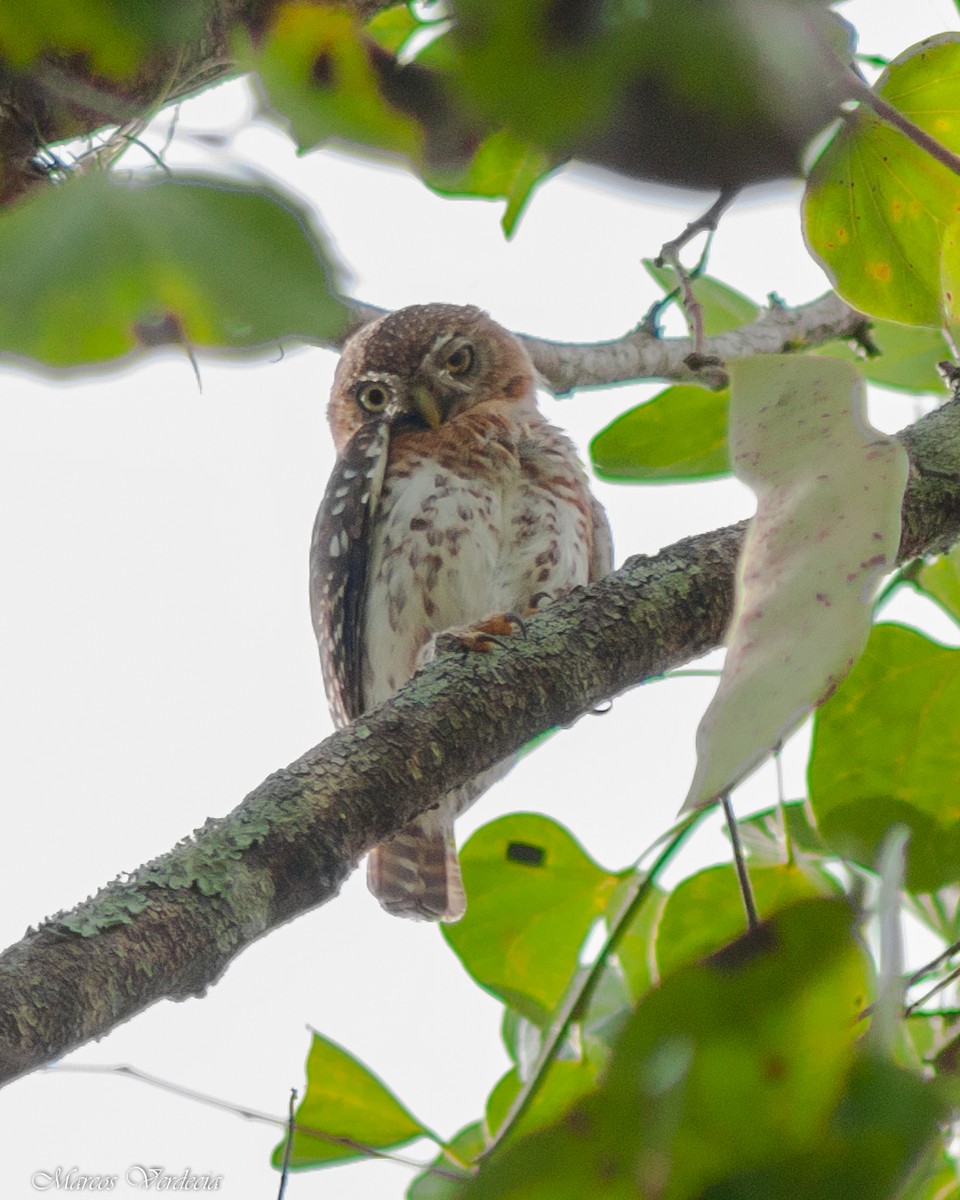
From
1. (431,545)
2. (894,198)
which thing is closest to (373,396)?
(431,545)

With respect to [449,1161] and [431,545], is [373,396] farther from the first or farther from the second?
[449,1161]

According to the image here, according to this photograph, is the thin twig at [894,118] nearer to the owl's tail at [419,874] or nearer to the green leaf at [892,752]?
the green leaf at [892,752]

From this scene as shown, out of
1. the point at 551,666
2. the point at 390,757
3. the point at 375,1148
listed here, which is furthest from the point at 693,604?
the point at 375,1148

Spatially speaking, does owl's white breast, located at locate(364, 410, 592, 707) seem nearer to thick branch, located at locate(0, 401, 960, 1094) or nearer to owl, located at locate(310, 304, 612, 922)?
owl, located at locate(310, 304, 612, 922)

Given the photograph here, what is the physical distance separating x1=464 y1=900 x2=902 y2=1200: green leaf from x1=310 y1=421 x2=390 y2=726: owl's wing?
9.17 ft

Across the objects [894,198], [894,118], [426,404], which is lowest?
[894,118]

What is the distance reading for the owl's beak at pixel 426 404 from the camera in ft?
11.6

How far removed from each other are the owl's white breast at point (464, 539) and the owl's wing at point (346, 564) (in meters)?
0.03

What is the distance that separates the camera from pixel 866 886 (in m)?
0.52

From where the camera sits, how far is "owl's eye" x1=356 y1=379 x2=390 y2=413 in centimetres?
366

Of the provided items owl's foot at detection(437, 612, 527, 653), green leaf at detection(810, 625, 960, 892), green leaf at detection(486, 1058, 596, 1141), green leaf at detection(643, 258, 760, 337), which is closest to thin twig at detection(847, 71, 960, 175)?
green leaf at detection(810, 625, 960, 892)

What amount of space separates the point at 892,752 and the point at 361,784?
0.61 metres

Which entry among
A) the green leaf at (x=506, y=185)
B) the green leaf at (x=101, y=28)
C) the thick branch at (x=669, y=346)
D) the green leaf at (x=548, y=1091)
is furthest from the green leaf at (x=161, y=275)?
the thick branch at (x=669, y=346)

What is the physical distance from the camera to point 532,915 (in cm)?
186
